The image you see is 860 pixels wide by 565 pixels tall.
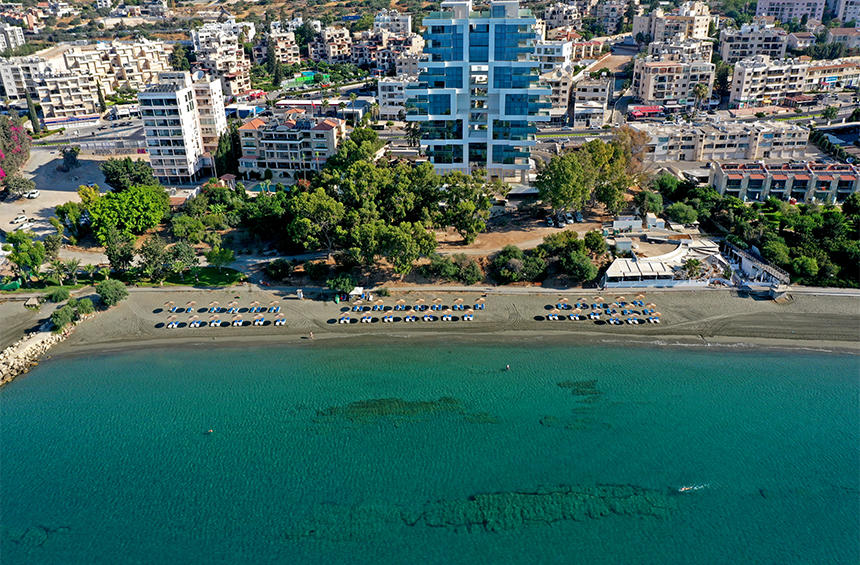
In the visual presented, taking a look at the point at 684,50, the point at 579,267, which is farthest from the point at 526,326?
the point at 684,50

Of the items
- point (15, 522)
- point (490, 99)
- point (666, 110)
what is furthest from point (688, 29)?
point (15, 522)

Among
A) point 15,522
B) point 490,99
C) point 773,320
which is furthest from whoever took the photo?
point 490,99

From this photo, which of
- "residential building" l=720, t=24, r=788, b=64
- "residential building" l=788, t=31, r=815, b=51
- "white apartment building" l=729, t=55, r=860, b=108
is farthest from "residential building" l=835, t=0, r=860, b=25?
"white apartment building" l=729, t=55, r=860, b=108

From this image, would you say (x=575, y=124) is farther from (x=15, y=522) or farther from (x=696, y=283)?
(x=15, y=522)

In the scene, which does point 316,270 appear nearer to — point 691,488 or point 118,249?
point 118,249

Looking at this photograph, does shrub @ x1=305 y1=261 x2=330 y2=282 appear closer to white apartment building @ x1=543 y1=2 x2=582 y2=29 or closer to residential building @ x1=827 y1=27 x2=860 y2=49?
residential building @ x1=827 y1=27 x2=860 y2=49

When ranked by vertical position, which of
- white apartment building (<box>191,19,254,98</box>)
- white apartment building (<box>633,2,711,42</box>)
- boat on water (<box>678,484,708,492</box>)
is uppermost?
white apartment building (<box>633,2,711,42</box>)

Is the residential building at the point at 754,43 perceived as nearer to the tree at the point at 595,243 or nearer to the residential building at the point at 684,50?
the residential building at the point at 684,50
